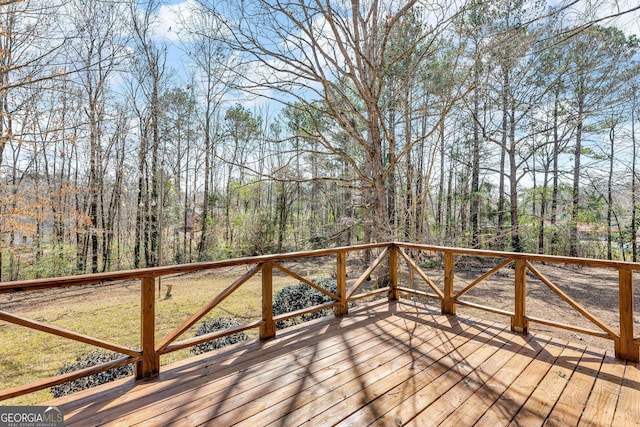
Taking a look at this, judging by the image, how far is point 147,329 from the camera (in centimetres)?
227

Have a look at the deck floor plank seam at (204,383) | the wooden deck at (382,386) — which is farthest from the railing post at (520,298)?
the deck floor plank seam at (204,383)

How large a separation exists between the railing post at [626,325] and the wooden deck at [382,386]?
0.36 ft

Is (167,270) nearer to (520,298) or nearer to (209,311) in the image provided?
(209,311)

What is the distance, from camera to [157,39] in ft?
32.9

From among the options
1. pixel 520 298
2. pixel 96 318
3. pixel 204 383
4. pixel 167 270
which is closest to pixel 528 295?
pixel 520 298


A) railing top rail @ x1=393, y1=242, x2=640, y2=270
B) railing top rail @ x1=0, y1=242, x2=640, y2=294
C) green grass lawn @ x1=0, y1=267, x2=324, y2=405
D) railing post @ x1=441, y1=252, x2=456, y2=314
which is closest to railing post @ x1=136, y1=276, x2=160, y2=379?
railing top rail @ x1=0, y1=242, x2=640, y2=294

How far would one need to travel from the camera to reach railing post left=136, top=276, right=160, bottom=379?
2.25 m

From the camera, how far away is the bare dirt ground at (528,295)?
6657 mm

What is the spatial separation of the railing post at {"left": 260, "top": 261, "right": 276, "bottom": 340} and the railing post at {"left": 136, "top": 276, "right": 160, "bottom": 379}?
38.8 inches

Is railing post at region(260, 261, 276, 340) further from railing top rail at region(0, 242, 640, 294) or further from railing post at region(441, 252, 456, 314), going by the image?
railing post at region(441, 252, 456, 314)

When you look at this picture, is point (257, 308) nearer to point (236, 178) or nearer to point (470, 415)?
point (470, 415)

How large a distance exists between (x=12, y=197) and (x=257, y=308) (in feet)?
20.9

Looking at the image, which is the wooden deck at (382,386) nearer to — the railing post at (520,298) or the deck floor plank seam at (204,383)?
the deck floor plank seam at (204,383)

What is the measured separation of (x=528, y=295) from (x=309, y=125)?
9243 mm
